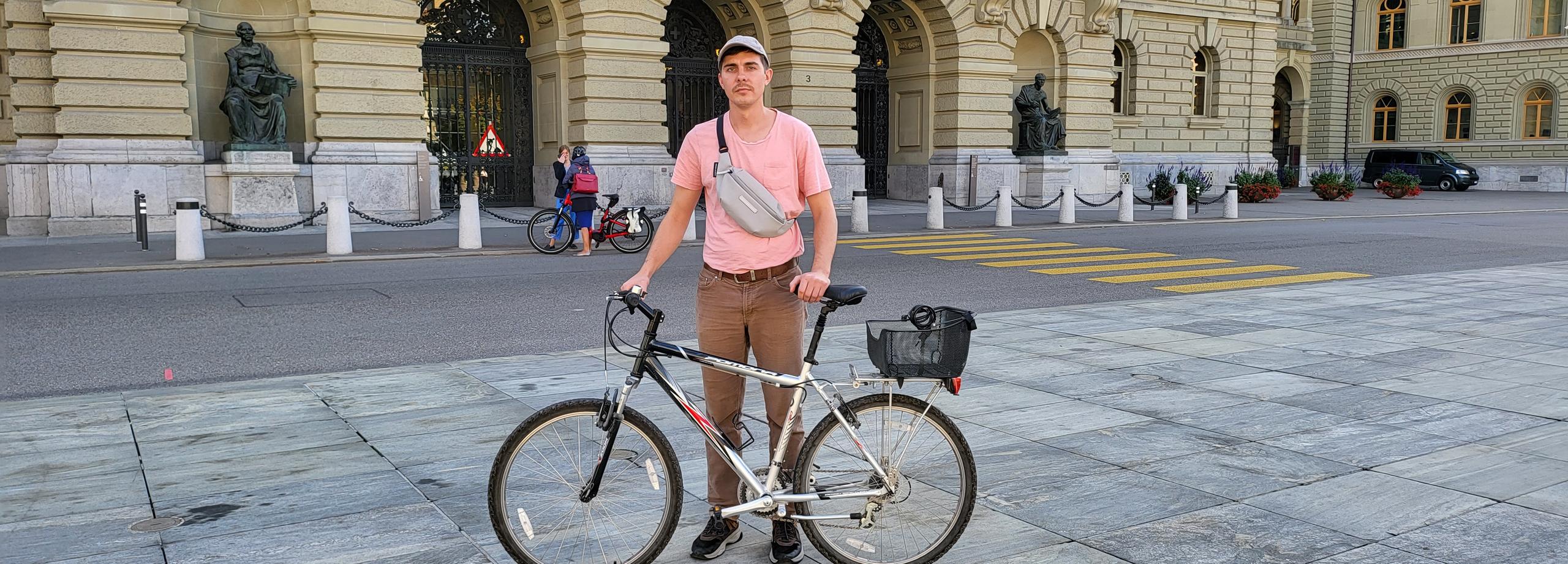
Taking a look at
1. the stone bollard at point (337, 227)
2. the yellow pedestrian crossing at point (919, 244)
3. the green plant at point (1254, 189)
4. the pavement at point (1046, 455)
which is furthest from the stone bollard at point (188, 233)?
the green plant at point (1254, 189)

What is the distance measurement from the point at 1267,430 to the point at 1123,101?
106 feet

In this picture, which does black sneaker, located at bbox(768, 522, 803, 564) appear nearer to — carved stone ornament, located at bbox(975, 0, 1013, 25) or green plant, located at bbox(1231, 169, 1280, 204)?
carved stone ornament, located at bbox(975, 0, 1013, 25)

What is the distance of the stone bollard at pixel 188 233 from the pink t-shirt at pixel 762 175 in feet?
43.2

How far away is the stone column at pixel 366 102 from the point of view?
22422 millimetres

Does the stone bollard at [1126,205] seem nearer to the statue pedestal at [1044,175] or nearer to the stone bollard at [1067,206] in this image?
the stone bollard at [1067,206]

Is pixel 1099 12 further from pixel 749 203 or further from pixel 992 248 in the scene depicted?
pixel 749 203

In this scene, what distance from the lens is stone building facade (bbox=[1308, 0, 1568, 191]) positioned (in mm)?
47000

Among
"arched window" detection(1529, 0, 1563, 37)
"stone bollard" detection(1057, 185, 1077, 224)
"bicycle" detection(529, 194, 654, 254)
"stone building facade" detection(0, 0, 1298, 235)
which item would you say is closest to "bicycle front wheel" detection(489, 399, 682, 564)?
"bicycle" detection(529, 194, 654, 254)

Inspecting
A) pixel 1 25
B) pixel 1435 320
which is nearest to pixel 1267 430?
pixel 1435 320

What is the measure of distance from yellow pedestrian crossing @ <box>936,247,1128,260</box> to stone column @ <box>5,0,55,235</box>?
15.1m

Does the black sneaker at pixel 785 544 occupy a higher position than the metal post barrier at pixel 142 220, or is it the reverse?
the metal post barrier at pixel 142 220

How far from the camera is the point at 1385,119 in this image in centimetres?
5253

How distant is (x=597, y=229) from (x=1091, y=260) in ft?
23.3

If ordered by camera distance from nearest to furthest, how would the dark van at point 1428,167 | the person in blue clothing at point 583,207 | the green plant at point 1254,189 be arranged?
the person in blue clothing at point 583,207 < the green plant at point 1254,189 < the dark van at point 1428,167
